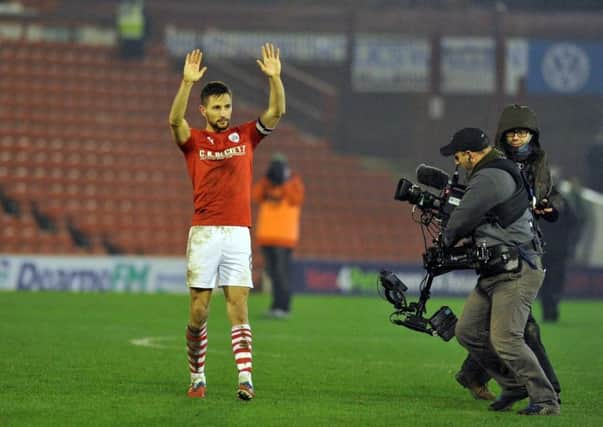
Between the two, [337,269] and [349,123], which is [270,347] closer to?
A: [337,269]

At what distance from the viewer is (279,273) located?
20141mm

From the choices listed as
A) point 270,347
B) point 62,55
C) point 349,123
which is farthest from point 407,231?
point 270,347

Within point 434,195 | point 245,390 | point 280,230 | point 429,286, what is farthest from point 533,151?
point 280,230

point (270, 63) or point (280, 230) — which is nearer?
point (270, 63)

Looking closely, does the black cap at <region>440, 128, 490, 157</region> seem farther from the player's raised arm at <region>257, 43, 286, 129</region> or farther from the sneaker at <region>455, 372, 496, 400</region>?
the sneaker at <region>455, 372, 496, 400</region>

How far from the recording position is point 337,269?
27.3 metres

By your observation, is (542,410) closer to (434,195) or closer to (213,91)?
(434,195)

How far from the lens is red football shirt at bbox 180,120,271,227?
10.3 metres

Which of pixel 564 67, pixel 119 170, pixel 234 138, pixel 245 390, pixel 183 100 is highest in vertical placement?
pixel 564 67

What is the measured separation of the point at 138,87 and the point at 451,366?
20253 millimetres

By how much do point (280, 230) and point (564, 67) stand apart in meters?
14.2

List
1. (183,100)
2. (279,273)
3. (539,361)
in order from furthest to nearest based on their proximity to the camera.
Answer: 1. (279,273)
2. (539,361)
3. (183,100)

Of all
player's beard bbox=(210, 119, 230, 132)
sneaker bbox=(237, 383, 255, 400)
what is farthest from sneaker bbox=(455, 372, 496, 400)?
player's beard bbox=(210, 119, 230, 132)

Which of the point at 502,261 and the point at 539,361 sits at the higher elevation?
the point at 502,261
